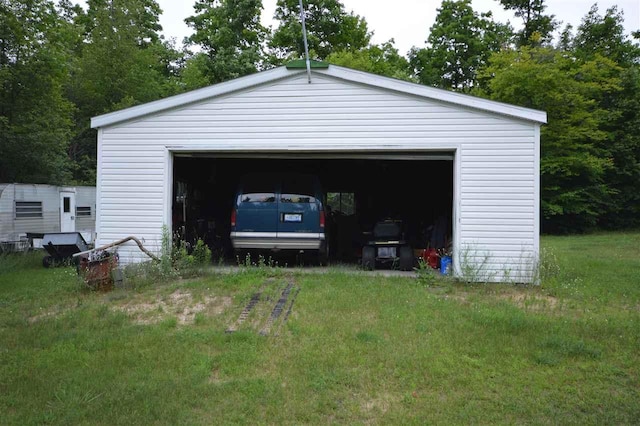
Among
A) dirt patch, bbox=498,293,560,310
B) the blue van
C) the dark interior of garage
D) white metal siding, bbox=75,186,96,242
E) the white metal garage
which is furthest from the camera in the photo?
white metal siding, bbox=75,186,96,242

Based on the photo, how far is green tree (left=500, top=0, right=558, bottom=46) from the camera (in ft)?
101

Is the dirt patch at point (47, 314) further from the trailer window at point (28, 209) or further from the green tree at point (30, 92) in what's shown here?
the green tree at point (30, 92)

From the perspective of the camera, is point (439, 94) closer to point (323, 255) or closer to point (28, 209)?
point (323, 255)

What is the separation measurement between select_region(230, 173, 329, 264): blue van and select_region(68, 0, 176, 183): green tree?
1979 cm

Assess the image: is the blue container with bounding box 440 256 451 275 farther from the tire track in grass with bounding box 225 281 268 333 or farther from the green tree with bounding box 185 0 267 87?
the green tree with bounding box 185 0 267 87

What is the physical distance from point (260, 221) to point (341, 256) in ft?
12.7

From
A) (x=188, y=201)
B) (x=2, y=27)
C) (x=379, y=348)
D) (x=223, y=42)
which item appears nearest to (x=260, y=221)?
(x=188, y=201)

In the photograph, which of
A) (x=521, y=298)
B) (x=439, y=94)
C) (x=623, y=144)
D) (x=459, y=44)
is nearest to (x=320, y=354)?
(x=521, y=298)

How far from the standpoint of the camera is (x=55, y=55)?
65.8 feet

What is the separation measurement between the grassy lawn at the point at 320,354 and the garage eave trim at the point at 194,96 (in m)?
3.26

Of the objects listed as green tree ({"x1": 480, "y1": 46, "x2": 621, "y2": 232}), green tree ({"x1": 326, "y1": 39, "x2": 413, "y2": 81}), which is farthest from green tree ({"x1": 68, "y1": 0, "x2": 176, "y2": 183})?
green tree ({"x1": 480, "y1": 46, "x2": 621, "y2": 232})

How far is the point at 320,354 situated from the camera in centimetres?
515

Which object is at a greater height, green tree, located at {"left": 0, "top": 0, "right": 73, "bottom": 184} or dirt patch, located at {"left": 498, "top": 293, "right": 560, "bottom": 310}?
green tree, located at {"left": 0, "top": 0, "right": 73, "bottom": 184}

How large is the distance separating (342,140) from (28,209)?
10311mm
